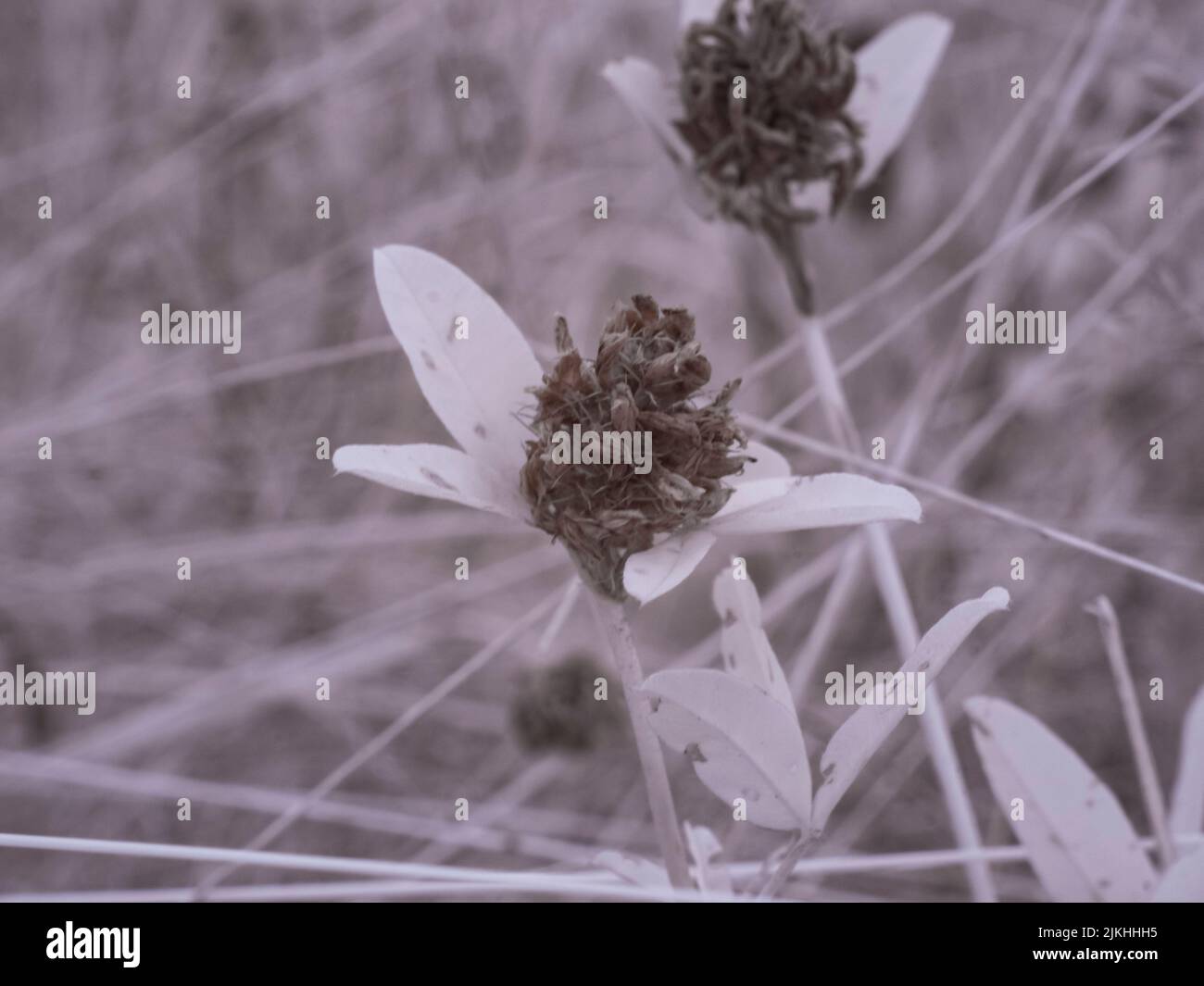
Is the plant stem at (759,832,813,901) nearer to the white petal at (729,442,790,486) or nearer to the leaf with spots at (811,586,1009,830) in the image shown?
the leaf with spots at (811,586,1009,830)

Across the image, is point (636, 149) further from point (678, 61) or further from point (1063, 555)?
point (678, 61)

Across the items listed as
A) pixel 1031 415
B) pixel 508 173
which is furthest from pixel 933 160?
pixel 508 173

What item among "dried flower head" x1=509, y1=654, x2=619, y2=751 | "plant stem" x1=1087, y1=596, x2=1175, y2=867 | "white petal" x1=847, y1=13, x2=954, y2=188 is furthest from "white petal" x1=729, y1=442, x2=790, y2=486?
"dried flower head" x1=509, y1=654, x2=619, y2=751

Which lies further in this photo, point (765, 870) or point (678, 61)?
point (678, 61)

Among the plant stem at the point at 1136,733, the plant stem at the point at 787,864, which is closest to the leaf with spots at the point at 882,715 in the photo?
the plant stem at the point at 787,864

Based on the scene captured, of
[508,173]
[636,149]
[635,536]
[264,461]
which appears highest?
[636,149]

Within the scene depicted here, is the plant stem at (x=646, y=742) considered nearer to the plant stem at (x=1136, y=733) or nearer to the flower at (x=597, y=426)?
the flower at (x=597, y=426)
